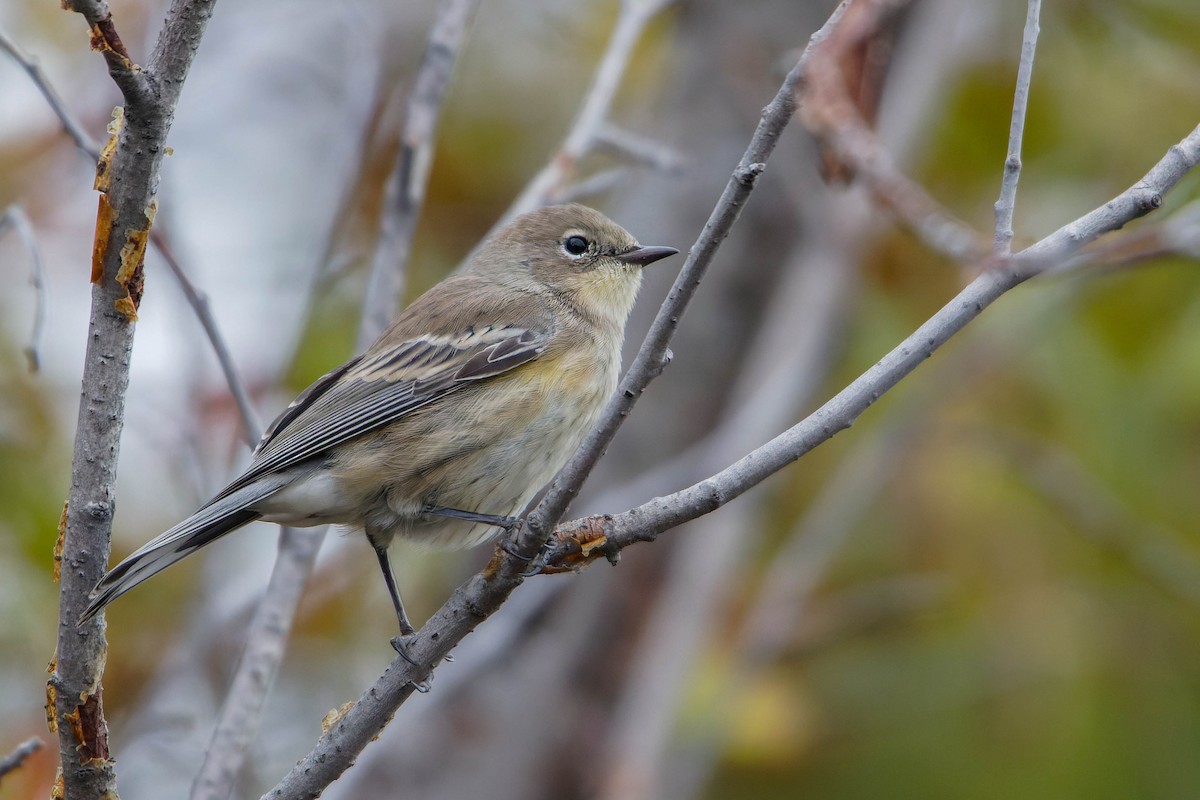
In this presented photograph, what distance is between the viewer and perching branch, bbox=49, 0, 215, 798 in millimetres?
2158

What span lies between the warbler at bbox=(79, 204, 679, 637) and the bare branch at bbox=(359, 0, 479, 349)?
0.49ft

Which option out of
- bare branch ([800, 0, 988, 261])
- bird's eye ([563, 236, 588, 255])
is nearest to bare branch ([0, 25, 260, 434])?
bird's eye ([563, 236, 588, 255])

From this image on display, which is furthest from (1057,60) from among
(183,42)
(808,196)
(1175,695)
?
(183,42)

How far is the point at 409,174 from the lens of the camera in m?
4.17

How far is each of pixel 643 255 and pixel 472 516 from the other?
4.71 feet

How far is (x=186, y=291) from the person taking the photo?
3.63m

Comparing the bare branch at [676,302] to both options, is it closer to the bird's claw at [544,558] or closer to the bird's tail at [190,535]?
the bird's claw at [544,558]

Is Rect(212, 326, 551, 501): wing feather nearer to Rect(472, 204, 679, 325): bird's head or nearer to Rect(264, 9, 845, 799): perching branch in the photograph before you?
Rect(472, 204, 679, 325): bird's head

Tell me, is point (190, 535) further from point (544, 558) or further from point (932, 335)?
point (932, 335)

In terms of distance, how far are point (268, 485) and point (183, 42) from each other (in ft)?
5.53

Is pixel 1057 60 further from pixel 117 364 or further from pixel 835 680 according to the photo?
pixel 117 364

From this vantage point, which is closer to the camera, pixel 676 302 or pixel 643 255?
pixel 676 302

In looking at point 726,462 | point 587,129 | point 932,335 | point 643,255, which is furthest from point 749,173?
point 726,462

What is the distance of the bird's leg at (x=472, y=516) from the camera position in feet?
11.9
